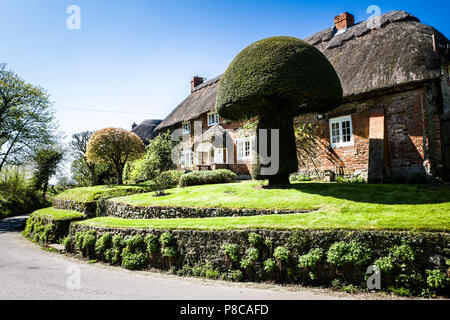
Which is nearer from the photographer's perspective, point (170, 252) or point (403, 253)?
point (403, 253)

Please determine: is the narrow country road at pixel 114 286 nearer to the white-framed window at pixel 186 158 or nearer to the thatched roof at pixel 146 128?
the white-framed window at pixel 186 158

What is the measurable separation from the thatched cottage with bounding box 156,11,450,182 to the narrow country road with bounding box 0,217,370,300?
885 centimetres

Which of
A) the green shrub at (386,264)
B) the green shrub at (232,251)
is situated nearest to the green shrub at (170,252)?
the green shrub at (232,251)

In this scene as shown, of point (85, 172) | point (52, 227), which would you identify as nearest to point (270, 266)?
point (52, 227)

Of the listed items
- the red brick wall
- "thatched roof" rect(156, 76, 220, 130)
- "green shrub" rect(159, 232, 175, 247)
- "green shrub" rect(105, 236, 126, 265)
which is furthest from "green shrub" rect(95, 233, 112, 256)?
"thatched roof" rect(156, 76, 220, 130)

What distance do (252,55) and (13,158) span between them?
24448 millimetres

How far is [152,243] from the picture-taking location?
8180 mm

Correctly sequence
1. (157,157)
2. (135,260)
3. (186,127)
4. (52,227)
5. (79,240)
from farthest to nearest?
(186,127)
(157,157)
(52,227)
(79,240)
(135,260)

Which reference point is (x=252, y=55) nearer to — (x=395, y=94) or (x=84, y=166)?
(x=395, y=94)

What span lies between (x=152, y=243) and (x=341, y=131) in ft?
37.6

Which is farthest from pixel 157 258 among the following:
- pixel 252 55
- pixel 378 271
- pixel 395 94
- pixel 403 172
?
pixel 395 94

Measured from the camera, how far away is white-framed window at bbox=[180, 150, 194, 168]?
26562 mm

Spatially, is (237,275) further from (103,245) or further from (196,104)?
(196,104)

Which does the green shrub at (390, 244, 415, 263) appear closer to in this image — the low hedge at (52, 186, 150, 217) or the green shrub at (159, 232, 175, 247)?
the green shrub at (159, 232, 175, 247)
